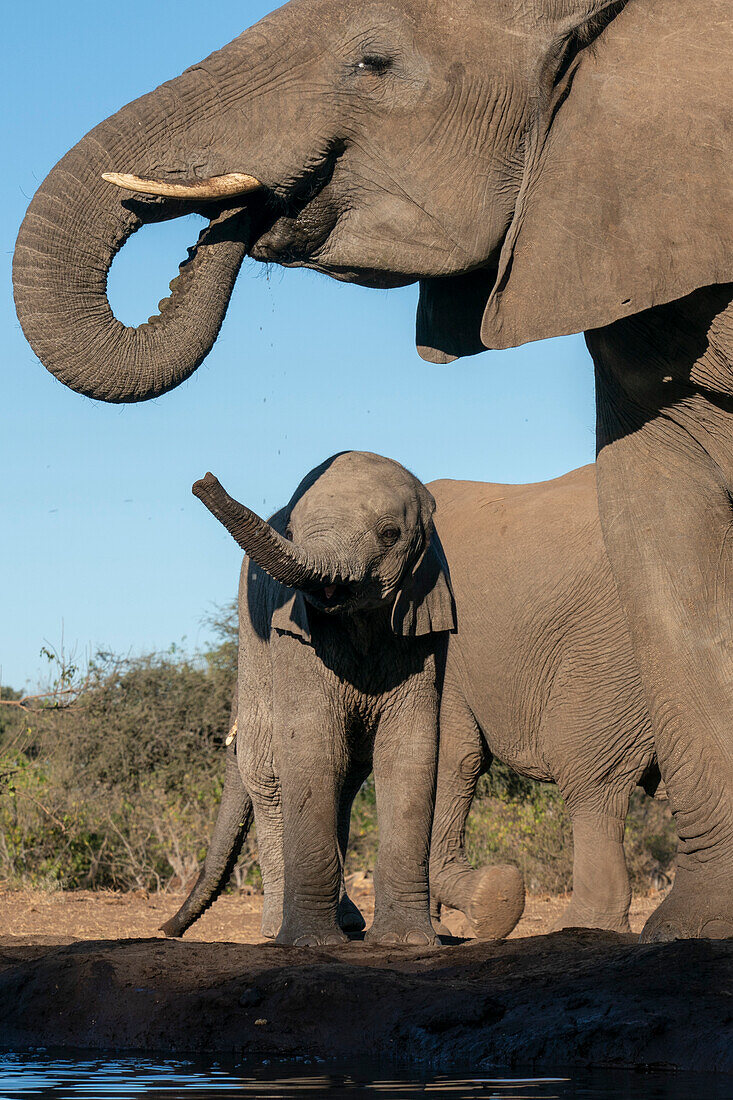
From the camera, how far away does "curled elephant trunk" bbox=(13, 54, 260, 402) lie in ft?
13.7

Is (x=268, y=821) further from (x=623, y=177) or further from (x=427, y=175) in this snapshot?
(x=623, y=177)

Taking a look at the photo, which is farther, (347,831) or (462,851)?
(462,851)

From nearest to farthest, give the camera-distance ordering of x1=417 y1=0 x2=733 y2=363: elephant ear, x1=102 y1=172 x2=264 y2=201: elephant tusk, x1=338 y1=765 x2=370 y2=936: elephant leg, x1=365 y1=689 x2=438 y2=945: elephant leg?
x1=102 y1=172 x2=264 y2=201: elephant tusk → x1=417 y1=0 x2=733 y2=363: elephant ear → x1=365 y1=689 x2=438 y2=945: elephant leg → x1=338 y1=765 x2=370 y2=936: elephant leg

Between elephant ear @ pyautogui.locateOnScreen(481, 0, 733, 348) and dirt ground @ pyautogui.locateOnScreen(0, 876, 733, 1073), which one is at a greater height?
elephant ear @ pyautogui.locateOnScreen(481, 0, 733, 348)

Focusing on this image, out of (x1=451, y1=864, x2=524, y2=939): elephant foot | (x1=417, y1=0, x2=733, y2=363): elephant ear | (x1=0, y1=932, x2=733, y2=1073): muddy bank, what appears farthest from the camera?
(x1=451, y1=864, x2=524, y2=939): elephant foot

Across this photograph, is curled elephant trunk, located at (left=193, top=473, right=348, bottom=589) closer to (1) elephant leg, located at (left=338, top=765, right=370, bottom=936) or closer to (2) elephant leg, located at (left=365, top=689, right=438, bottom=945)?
(2) elephant leg, located at (left=365, top=689, right=438, bottom=945)

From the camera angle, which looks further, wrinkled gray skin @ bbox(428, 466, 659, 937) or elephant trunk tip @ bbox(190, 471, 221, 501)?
wrinkled gray skin @ bbox(428, 466, 659, 937)

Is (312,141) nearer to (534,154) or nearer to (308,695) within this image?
(534,154)

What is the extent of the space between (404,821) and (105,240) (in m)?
2.65

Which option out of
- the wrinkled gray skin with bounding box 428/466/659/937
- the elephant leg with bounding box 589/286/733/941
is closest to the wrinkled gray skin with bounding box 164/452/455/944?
the elephant leg with bounding box 589/286/733/941

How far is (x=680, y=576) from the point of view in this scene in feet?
16.2

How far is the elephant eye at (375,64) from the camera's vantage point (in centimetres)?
432

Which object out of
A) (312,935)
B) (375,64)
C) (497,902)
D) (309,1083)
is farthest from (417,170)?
(497,902)

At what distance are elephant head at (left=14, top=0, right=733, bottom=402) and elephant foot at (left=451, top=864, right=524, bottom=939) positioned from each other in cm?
351
